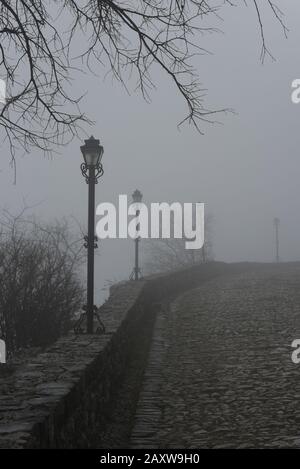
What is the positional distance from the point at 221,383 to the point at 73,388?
3663 millimetres

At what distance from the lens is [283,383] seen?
783 centimetres

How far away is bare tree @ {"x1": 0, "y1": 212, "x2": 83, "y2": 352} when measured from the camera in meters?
13.1

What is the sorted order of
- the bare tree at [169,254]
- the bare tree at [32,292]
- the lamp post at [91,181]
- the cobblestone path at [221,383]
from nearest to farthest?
the cobblestone path at [221,383] < the lamp post at [91,181] < the bare tree at [32,292] < the bare tree at [169,254]

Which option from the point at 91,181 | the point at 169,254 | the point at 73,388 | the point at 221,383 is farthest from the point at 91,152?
the point at 169,254

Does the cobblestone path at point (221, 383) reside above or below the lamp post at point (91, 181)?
below

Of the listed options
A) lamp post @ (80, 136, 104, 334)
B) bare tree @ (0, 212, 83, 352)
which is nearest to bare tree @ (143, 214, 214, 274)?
bare tree @ (0, 212, 83, 352)

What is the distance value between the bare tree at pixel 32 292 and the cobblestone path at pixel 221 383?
2.51 m

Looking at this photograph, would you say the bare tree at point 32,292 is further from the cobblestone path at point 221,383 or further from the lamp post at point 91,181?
the lamp post at point 91,181

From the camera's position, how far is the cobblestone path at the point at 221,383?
19.6ft

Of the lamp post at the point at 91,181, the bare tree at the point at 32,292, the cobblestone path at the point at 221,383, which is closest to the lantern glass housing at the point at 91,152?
the lamp post at the point at 91,181

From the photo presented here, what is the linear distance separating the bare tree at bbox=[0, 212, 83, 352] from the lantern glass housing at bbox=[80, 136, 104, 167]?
16.4 feet

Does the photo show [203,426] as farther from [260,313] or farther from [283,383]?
[260,313]

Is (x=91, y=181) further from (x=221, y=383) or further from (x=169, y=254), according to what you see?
(x=169, y=254)

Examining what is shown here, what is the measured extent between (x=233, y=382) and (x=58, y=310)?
719 centimetres
